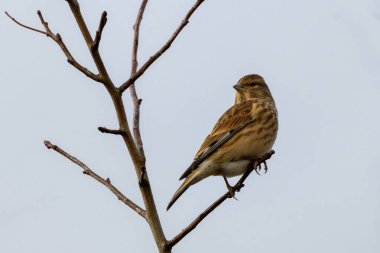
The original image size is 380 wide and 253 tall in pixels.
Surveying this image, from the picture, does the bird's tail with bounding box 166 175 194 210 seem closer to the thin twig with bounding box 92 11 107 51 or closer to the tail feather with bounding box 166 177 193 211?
the tail feather with bounding box 166 177 193 211

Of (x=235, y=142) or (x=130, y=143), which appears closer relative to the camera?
(x=130, y=143)

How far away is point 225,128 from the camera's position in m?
7.23

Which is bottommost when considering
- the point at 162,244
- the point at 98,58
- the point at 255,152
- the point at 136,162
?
the point at 162,244

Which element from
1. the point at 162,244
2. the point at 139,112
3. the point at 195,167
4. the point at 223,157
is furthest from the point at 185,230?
the point at 223,157

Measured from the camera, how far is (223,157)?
6.71m

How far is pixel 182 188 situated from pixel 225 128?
5.40ft

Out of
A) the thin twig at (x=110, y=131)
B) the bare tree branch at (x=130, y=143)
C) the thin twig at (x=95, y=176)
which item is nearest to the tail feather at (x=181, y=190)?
the thin twig at (x=95, y=176)

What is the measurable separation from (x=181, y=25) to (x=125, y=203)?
3.91 feet

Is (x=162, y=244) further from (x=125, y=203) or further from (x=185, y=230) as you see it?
(x=125, y=203)

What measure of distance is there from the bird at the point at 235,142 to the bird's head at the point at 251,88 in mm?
577

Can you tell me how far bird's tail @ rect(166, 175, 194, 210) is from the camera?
532 cm

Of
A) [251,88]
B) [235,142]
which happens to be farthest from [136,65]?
[251,88]

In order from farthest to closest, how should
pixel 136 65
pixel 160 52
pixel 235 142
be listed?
pixel 235 142 < pixel 136 65 < pixel 160 52

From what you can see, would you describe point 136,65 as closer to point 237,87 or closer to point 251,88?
point 237,87
